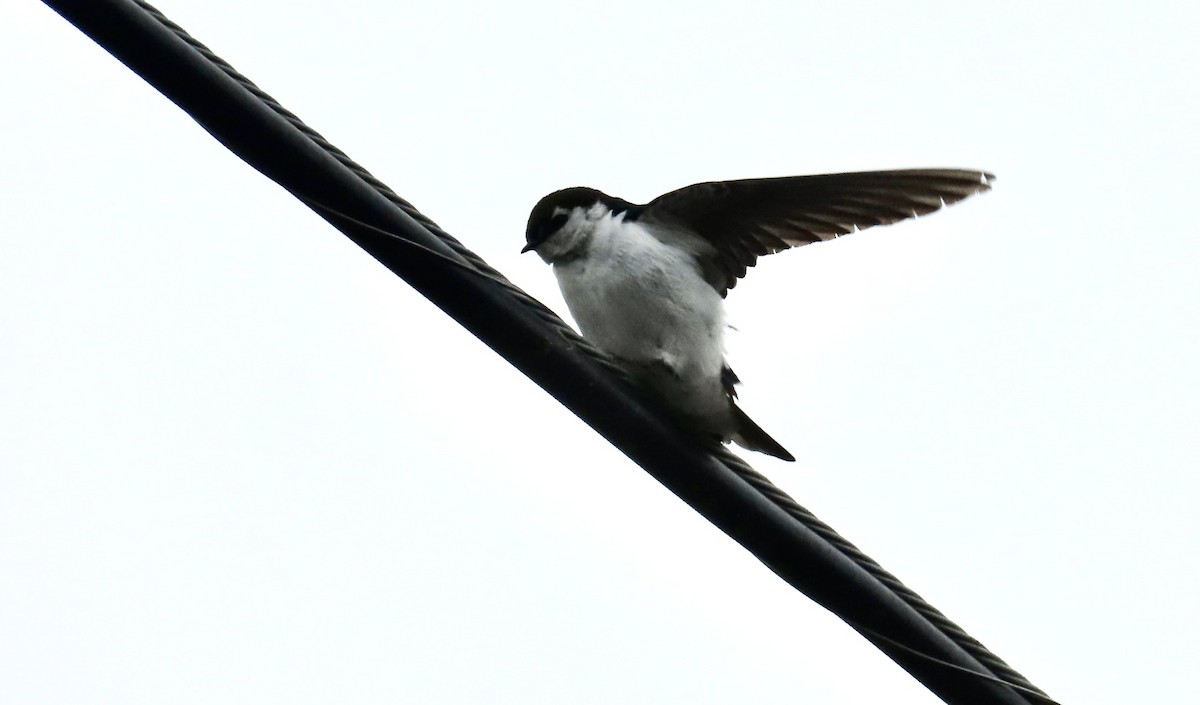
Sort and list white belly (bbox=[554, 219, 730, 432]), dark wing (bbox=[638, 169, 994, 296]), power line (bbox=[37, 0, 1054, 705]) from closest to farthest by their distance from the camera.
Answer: power line (bbox=[37, 0, 1054, 705])
white belly (bbox=[554, 219, 730, 432])
dark wing (bbox=[638, 169, 994, 296])

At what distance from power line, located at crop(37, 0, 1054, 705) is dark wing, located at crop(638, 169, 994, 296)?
130cm

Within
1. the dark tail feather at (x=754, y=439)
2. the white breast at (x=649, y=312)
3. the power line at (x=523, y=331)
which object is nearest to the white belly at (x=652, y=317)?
the white breast at (x=649, y=312)

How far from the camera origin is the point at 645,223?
4.46 metres

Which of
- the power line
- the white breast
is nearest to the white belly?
the white breast

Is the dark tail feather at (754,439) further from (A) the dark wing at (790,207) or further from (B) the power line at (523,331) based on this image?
(B) the power line at (523,331)

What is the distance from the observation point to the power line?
289cm

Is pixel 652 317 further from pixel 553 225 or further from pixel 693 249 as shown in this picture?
pixel 553 225

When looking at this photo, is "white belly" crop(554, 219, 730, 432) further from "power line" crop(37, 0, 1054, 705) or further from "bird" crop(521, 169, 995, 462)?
"power line" crop(37, 0, 1054, 705)

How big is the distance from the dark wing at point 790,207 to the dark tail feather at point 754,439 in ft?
1.51

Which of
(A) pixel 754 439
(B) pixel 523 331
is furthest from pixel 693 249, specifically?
(B) pixel 523 331

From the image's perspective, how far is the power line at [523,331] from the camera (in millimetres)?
2889

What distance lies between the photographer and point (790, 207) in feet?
14.7

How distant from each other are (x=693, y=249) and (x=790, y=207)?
32 cm

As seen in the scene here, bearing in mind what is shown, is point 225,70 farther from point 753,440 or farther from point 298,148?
point 753,440
